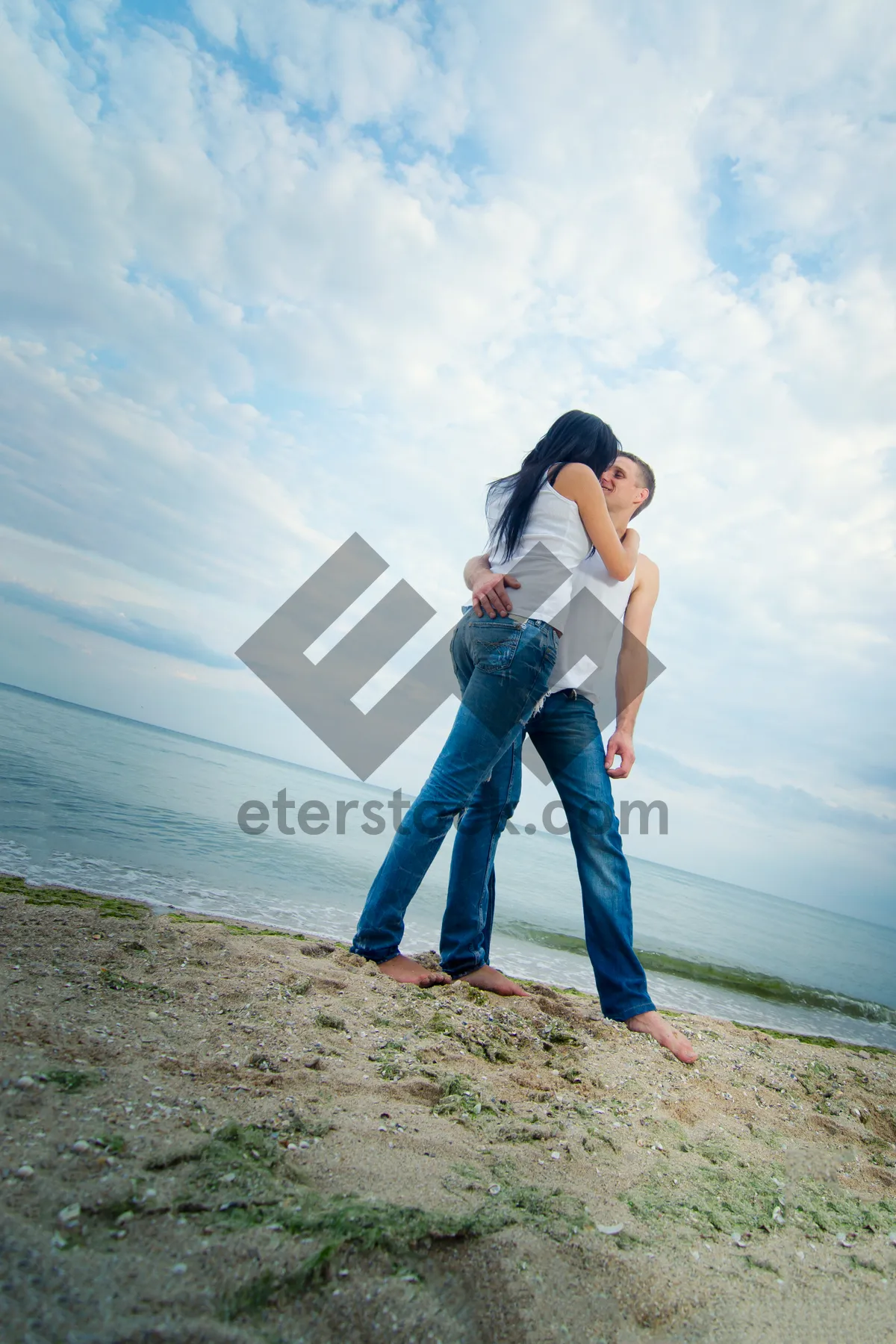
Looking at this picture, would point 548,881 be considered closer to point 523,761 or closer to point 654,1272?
point 523,761

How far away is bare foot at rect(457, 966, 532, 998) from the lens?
8.98 ft

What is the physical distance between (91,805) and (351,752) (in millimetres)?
3150

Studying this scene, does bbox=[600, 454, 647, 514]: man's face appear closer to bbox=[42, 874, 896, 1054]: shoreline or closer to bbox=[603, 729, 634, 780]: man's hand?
bbox=[603, 729, 634, 780]: man's hand

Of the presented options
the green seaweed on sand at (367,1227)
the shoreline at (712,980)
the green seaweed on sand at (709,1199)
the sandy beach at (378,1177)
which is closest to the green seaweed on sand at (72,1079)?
the sandy beach at (378,1177)

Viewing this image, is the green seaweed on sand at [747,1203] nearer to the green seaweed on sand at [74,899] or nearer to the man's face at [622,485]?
the green seaweed on sand at [74,899]

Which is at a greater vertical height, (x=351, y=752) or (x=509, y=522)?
(x=509, y=522)

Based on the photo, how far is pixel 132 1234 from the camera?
2.69 ft

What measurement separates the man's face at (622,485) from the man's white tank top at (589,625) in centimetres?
34

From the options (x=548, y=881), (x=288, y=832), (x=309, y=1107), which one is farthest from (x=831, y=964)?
(x=309, y=1107)

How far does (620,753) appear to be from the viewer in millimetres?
2855

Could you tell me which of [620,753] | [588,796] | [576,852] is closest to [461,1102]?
[576,852]

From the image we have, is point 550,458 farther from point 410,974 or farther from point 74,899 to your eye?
point 74,899

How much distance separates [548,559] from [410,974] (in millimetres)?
1689

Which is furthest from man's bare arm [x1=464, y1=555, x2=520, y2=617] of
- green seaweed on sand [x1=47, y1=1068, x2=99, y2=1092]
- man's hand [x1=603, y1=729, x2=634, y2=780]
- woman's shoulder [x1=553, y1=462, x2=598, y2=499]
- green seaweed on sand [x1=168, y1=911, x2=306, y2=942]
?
green seaweed on sand [x1=47, y1=1068, x2=99, y2=1092]
